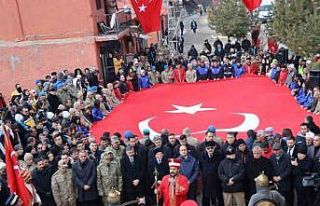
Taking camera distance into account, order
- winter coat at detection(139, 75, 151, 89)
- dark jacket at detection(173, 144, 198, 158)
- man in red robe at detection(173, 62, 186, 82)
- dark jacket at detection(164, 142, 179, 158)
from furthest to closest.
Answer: man in red robe at detection(173, 62, 186, 82) → winter coat at detection(139, 75, 151, 89) → dark jacket at detection(164, 142, 179, 158) → dark jacket at detection(173, 144, 198, 158)

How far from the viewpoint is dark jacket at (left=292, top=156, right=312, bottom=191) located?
9906 mm

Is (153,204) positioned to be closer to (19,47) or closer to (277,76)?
(277,76)

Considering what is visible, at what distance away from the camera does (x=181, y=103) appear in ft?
62.8

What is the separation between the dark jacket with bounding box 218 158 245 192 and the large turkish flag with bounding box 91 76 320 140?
513 centimetres

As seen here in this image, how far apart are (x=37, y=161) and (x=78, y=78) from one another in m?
8.95

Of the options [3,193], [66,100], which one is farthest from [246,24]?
[3,193]

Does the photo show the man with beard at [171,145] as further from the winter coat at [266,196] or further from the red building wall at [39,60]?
the red building wall at [39,60]

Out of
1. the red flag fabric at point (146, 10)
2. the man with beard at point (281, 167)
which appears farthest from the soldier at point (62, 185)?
the red flag fabric at point (146, 10)

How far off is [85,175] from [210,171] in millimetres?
2276

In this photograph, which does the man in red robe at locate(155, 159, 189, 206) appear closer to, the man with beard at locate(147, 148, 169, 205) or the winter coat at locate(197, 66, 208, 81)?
the man with beard at locate(147, 148, 169, 205)

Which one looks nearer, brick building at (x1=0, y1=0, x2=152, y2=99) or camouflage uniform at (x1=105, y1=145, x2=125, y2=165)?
camouflage uniform at (x1=105, y1=145, x2=125, y2=165)

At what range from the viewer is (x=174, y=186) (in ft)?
30.0

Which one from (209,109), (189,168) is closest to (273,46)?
(209,109)

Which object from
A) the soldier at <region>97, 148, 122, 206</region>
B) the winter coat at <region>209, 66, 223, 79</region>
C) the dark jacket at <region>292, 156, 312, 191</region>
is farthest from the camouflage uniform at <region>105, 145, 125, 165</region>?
the winter coat at <region>209, 66, 223, 79</region>
